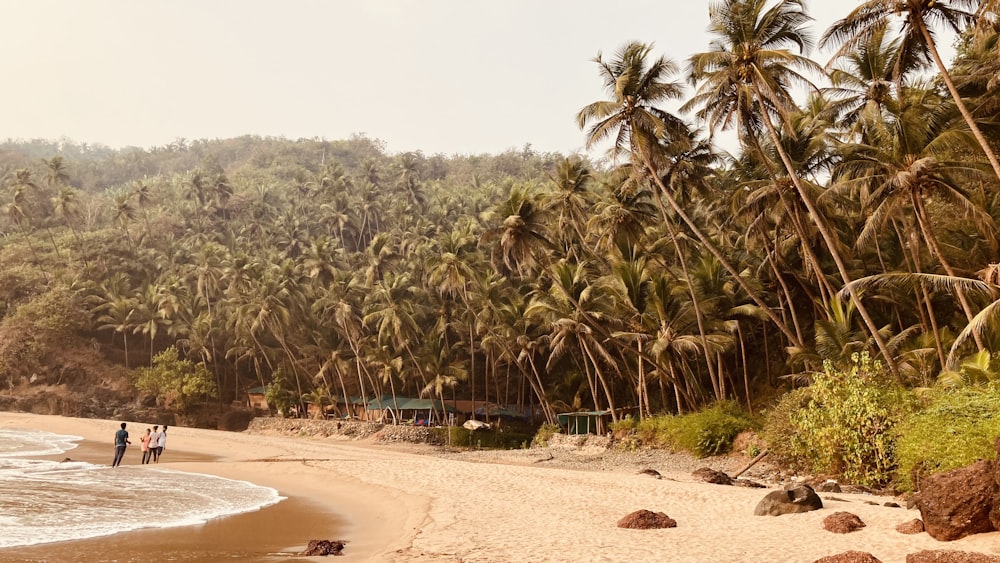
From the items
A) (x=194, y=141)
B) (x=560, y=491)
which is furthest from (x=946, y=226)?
(x=194, y=141)

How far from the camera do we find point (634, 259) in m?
33.9

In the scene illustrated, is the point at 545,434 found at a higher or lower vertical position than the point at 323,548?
higher

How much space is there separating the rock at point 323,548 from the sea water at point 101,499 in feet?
11.6

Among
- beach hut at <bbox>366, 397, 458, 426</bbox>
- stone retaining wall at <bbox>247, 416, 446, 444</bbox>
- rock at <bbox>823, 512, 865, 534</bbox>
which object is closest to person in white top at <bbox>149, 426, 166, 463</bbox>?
stone retaining wall at <bbox>247, 416, 446, 444</bbox>

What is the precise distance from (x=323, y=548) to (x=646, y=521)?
540 centimetres

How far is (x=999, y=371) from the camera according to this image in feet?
46.6

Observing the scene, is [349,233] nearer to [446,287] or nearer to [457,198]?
[457,198]

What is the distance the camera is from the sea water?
11.9 meters

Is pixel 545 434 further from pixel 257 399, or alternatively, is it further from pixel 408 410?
pixel 257 399

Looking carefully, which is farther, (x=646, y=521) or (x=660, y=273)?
(x=660, y=273)

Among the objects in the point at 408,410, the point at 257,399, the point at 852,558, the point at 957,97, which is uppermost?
the point at 957,97

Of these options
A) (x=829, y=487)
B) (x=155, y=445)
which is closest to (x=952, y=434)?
(x=829, y=487)

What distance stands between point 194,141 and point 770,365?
148816 millimetres

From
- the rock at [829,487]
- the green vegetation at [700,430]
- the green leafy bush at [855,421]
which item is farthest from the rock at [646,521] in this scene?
the green vegetation at [700,430]
